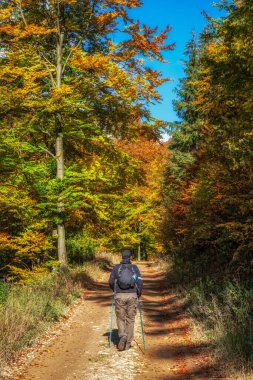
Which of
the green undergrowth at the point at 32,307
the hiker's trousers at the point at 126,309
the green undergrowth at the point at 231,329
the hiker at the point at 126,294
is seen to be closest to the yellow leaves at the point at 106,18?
the green undergrowth at the point at 32,307

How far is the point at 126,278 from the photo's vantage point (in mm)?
8789

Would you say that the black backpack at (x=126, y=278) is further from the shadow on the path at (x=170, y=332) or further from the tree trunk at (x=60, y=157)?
the tree trunk at (x=60, y=157)

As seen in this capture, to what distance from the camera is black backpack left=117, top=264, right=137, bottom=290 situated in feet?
28.9

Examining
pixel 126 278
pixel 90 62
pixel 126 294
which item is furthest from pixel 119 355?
pixel 90 62

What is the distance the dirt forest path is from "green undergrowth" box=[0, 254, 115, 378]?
471 millimetres

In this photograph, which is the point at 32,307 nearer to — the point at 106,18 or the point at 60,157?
the point at 60,157

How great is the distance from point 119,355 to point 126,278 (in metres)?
1.61

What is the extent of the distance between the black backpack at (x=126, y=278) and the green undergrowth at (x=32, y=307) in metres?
2.29

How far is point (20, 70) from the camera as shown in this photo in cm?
1372

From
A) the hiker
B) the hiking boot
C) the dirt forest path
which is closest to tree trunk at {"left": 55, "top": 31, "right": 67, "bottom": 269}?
the dirt forest path

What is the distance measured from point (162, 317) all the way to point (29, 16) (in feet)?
43.2

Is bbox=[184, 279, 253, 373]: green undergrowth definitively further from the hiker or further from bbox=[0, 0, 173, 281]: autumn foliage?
bbox=[0, 0, 173, 281]: autumn foliage

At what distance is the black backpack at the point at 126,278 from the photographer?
8797 millimetres

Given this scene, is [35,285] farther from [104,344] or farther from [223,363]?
[223,363]
